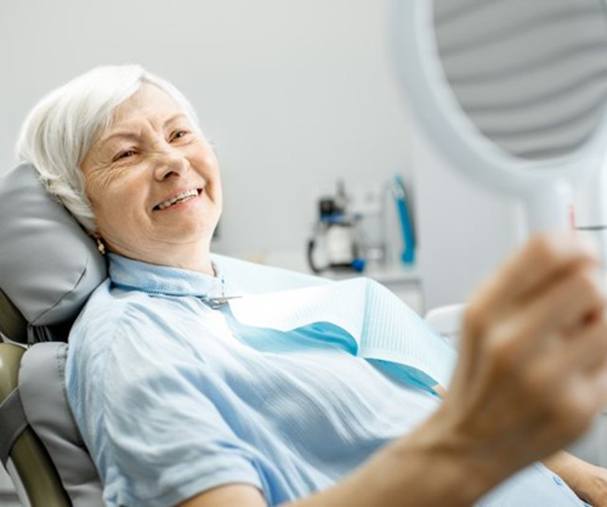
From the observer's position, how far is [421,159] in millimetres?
2656

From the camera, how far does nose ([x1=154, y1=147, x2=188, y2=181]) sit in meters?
1.26

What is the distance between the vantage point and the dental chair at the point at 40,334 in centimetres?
111

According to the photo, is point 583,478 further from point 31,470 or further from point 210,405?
point 31,470

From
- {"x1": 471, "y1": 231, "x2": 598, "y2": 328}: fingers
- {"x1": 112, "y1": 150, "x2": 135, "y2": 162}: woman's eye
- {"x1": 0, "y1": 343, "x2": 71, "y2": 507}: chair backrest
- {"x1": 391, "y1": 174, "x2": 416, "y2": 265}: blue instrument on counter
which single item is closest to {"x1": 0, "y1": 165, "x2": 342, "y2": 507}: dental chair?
{"x1": 0, "y1": 343, "x2": 71, "y2": 507}: chair backrest

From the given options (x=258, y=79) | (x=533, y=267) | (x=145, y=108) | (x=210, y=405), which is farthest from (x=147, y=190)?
(x=258, y=79)

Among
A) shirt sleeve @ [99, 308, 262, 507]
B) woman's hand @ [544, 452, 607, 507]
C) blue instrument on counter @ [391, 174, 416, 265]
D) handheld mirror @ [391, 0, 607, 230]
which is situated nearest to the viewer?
handheld mirror @ [391, 0, 607, 230]

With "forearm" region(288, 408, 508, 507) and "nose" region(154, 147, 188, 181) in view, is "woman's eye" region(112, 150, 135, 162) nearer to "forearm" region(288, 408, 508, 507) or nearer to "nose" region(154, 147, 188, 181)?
"nose" region(154, 147, 188, 181)

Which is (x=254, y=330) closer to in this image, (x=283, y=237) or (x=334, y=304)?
(x=334, y=304)

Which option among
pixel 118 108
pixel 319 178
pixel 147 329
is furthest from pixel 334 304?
pixel 319 178

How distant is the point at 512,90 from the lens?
0.62 metres

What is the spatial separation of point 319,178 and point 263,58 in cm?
55

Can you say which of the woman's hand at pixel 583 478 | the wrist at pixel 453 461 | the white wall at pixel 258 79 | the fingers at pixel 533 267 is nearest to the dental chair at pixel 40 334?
the woman's hand at pixel 583 478

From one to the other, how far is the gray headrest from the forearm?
769 mm

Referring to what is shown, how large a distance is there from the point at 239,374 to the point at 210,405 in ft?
0.33
